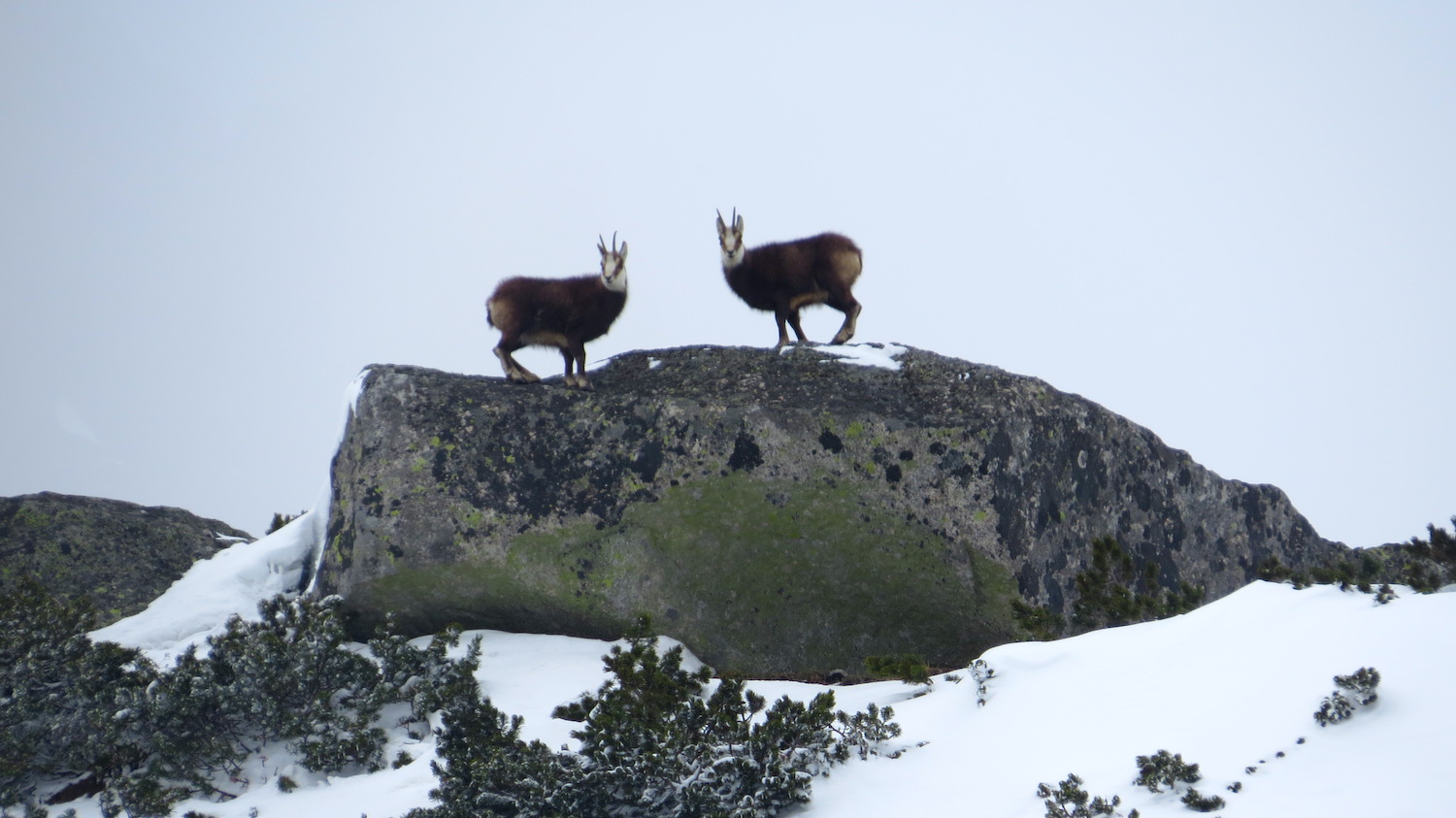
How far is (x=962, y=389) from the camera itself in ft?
26.5

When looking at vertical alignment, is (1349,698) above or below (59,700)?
above

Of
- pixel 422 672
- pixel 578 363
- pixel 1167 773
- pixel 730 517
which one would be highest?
pixel 578 363

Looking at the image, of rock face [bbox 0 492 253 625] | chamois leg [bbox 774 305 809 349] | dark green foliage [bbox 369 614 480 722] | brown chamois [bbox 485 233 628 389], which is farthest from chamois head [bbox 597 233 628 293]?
rock face [bbox 0 492 253 625]

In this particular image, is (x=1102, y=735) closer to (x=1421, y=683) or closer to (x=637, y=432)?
(x=1421, y=683)

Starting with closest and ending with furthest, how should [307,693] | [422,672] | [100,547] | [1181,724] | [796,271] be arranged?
[1181,724] < [307,693] < [422,672] < [796,271] < [100,547]

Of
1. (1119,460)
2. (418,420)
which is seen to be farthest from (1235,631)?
(418,420)

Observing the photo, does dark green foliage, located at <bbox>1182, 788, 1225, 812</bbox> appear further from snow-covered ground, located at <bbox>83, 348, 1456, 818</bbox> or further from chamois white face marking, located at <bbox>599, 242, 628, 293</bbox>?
chamois white face marking, located at <bbox>599, 242, 628, 293</bbox>

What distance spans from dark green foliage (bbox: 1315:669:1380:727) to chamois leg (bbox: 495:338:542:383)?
6.36 metres

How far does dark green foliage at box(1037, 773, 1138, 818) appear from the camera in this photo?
363cm

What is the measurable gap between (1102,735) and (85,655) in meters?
6.74

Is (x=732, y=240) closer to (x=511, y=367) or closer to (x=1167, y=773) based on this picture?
(x=511, y=367)

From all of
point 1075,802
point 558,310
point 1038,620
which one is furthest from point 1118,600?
point 558,310

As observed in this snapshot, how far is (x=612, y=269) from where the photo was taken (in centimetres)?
870

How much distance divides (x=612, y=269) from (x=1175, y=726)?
6.00 meters
